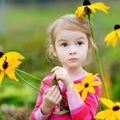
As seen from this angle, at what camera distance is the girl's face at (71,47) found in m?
3.64

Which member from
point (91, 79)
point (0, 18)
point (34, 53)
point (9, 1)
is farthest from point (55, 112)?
point (9, 1)

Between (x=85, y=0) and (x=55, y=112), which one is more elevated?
(x=85, y=0)

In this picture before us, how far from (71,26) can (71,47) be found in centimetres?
12

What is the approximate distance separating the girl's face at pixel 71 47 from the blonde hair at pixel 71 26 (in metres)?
0.02

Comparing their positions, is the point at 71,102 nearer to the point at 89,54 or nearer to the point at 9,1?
the point at 89,54

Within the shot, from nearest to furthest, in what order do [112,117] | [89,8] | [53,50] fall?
[112,117] < [89,8] < [53,50]

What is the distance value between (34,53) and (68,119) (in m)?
5.35

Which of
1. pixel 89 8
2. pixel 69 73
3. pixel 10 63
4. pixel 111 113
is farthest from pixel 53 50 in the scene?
pixel 111 113

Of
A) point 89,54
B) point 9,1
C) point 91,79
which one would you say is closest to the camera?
point 91,79

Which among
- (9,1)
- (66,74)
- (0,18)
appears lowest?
(9,1)

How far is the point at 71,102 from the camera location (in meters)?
3.55

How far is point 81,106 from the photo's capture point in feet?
11.7

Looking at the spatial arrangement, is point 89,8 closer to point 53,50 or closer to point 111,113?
point 53,50

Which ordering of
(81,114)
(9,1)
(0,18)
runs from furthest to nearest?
1. (9,1)
2. (0,18)
3. (81,114)
